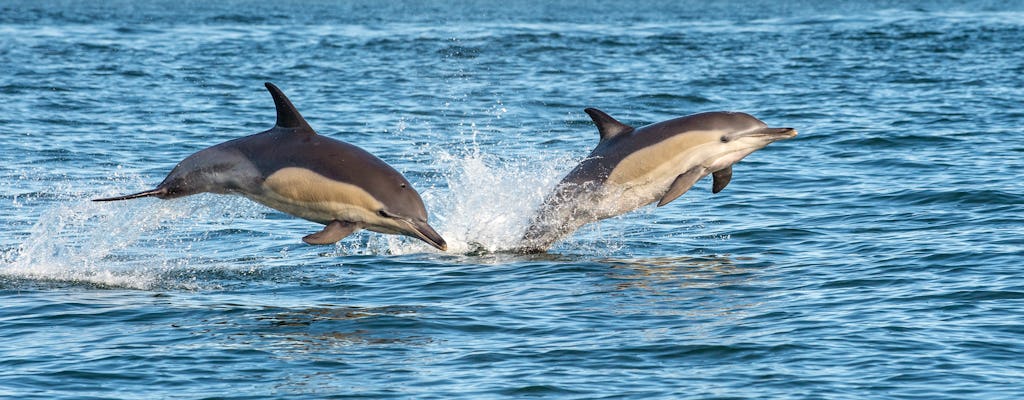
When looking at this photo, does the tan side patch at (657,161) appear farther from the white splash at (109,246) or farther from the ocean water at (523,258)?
the white splash at (109,246)

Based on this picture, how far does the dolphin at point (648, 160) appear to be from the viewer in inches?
512

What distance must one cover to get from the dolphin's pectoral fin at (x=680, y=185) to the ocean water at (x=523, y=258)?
625 millimetres

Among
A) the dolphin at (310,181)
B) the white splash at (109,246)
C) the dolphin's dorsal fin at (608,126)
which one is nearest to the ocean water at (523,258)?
the white splash at (109,246)

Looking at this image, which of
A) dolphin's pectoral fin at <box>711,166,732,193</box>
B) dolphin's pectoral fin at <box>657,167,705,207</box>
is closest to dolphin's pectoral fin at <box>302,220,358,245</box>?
dolphin's pectoral fin at <box>657,167,705,207</box>

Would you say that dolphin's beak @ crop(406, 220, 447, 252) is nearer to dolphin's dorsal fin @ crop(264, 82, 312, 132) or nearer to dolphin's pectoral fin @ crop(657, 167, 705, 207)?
dolphin's dorsal fin @ crop(264, 82, 312, 132)

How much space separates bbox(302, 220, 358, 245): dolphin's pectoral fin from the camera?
10555 mm

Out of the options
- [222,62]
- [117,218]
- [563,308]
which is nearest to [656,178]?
[563,308]

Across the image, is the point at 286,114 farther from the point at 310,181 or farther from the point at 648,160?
the point at 648,160

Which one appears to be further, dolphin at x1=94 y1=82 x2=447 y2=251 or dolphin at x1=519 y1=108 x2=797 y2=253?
dolphin at x1=519 y1=108 x2=797 y2=253

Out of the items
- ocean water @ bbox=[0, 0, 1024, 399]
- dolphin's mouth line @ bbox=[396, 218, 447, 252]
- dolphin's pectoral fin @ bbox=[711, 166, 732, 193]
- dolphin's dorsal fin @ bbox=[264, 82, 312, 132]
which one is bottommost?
ocean water @ bbox=[0, 0, 1024, 399]

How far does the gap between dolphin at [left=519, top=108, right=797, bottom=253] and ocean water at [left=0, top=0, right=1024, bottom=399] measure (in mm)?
556

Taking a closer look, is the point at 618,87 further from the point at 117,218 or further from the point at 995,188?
the point at 117,218

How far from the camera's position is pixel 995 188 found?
53.6 feet

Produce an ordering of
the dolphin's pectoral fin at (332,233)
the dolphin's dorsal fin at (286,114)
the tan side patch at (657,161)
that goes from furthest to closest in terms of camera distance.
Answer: the tan side patch at (657,161)
the dolphin's dorsal fin at (286,114)
the dolphin's pectoral fin at (332,233)
